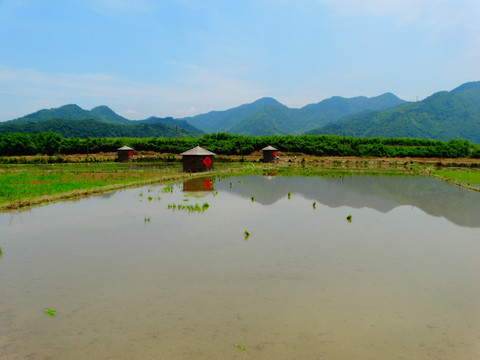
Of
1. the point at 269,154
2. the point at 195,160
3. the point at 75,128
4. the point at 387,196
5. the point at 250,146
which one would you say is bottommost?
the point at 387,196

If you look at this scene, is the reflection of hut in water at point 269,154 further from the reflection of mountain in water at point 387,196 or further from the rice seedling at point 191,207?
the rice seedling at point 191,207

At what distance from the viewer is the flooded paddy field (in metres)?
4.55

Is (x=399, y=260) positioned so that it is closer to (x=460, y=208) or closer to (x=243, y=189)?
(x=460, y=208)

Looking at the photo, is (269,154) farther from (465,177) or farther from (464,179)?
(464,179)

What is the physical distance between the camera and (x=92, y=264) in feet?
24.6

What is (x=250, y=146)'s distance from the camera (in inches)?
2319

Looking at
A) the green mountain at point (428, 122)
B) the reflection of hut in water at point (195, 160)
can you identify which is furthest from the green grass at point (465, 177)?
the green mountain at point (428, 122)

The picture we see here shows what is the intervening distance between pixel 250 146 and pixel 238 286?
5324cm

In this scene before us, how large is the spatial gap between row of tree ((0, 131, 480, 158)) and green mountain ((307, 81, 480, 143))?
333 ft

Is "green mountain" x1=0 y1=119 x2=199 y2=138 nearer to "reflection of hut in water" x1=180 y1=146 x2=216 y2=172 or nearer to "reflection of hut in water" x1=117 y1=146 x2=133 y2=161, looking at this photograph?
"reflection of hut in water" x1=117 y1=146 x2=133 y2=161

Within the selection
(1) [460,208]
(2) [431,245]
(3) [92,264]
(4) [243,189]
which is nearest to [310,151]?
(4) [243,189]

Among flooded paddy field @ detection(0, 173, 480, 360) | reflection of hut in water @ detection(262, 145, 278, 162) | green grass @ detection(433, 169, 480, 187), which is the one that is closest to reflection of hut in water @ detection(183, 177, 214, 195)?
flooded paddy field @ detection(0, 173, 480, 360)

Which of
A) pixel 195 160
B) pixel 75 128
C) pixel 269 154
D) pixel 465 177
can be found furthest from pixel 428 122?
pixel 195 160

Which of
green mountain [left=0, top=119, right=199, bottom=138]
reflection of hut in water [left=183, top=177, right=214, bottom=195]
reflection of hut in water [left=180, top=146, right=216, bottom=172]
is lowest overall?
reflection of hut in water [left=183, top=177, right=214, bottom=195]
